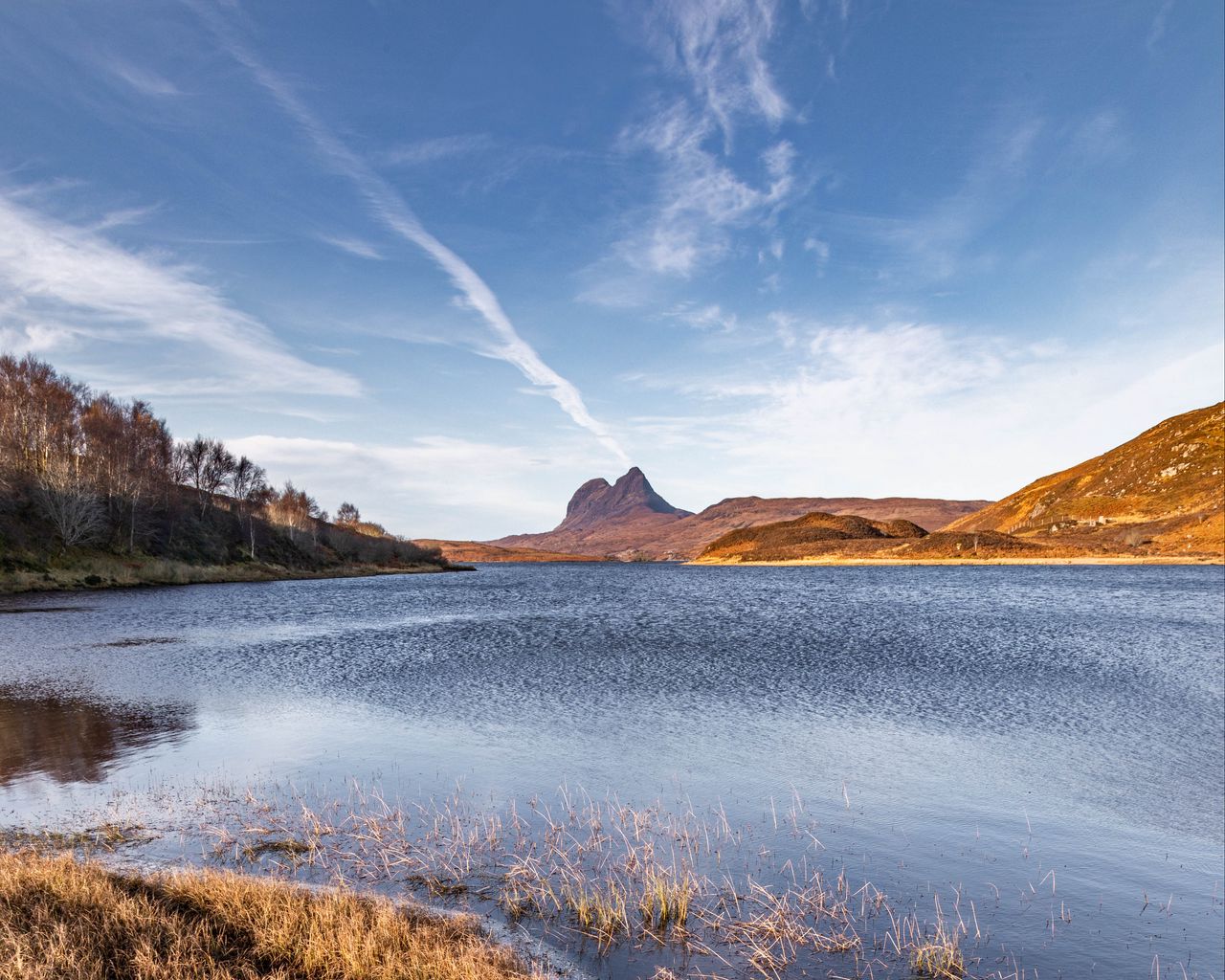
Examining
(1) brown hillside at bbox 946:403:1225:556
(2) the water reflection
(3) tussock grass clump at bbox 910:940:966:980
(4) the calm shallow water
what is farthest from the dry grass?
(1) brown hillside at bbox 946:403:1225:556

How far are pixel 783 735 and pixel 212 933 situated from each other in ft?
50.1

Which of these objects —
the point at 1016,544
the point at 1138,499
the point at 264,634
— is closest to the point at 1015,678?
the point at 264,634

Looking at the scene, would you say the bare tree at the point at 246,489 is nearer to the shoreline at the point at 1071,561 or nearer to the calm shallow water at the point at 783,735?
the calm shallow water at the point at 783,735

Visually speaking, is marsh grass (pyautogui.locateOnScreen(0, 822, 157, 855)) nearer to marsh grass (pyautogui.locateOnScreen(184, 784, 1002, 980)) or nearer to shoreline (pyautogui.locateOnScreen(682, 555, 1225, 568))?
marsh grass (pyautogui.locateOnScreen(184, 784, 1002, 980))

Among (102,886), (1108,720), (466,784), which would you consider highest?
(102,886)

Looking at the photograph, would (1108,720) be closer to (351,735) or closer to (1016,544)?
(351,735)

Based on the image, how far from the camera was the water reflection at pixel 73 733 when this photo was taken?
1578 centimetres

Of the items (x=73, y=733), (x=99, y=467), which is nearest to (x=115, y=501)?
(x=99, y=467)

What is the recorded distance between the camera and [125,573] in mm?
83000

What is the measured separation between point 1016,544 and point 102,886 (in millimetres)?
181235

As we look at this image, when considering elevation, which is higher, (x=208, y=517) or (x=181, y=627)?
(x=208, y=517)

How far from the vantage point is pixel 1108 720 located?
21281 mm

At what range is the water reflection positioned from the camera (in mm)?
15781

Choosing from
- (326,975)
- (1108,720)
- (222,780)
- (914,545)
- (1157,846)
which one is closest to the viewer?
(326,975)
